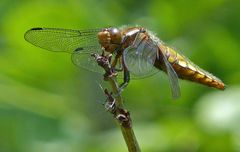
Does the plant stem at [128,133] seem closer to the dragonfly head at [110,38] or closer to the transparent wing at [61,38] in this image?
the dragonfly head at [110,38]

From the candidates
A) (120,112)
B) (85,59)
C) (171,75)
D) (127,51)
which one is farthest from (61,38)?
(120,112)

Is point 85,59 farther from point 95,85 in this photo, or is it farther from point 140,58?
point 95,85

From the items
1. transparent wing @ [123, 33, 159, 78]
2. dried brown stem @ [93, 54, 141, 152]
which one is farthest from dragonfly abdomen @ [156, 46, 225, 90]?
dried brown stem @ [93, 54, 141, 152]

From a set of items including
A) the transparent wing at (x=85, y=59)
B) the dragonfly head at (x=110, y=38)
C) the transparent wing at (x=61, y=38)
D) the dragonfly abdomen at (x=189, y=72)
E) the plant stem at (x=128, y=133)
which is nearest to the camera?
the plant stem at (x=128, y=133)

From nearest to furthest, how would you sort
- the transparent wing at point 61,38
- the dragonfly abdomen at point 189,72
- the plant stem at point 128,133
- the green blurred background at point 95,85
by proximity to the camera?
the plant stem at point 128,133 < the transparent wing at point 61,38 < the dragonfly abdomen at point 189,72 < the green blurred background at point 95,85

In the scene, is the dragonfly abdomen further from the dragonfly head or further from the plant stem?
the plant stem

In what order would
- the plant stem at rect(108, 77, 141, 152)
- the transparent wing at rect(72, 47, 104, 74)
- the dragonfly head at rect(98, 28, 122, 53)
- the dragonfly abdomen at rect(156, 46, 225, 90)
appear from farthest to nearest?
1. the dragonfly abdomen at rect(156, 46, 225, 90)
2. the transparent wing at rect(72, 47, 104, 74)
3. the dragonfly head at rect(98, 28, 122, 53)
4. the plant stem at rect(108, 77, 141, 152)

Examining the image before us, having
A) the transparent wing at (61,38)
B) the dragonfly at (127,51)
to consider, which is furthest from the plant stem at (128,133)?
the transparent wing at (61,38)
